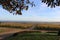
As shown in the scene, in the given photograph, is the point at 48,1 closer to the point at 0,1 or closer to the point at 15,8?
the point at 15,8

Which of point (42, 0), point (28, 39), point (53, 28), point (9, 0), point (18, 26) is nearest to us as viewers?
point (9, 0)

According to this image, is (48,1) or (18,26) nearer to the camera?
(48,1)

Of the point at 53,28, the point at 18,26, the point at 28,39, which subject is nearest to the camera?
the point at 28,39

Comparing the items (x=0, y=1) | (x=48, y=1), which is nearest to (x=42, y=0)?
(x=48, y=1)

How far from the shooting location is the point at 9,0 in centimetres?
2109

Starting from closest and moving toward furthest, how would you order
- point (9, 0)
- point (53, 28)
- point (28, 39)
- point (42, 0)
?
point (9, 0) → point (42, 0) → point (28, 39) → point (53, 28)

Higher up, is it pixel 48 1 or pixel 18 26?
pixel 48 1

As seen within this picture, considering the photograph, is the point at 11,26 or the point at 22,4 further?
the point at 11,26

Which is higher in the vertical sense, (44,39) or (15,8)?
(15,8)

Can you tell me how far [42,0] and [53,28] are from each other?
18867 millimetres

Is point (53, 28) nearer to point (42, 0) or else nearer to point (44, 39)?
point (44, 39)

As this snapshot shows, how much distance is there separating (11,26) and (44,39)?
20.7 m

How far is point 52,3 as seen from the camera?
72.4ft

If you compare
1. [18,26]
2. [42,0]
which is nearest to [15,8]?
[42,0]
